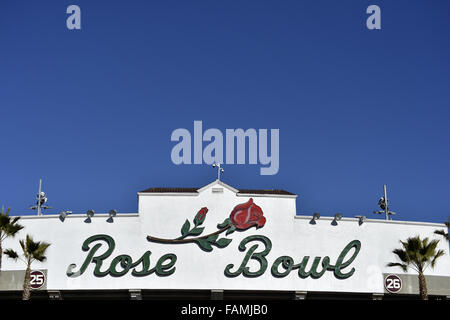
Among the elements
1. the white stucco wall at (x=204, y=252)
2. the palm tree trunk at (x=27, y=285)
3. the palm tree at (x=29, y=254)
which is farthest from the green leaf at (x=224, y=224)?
the palm tree trunk at (x=27, y=285)

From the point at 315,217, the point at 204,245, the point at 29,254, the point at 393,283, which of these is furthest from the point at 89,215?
the point at 393,283

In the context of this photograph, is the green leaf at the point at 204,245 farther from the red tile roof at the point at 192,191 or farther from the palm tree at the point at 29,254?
the palm tree at the point at 29,254

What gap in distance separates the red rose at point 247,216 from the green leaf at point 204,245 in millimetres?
2451

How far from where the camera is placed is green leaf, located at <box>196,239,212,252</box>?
44594 mm

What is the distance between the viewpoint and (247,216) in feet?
148

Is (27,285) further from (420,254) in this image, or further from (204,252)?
(420,254)

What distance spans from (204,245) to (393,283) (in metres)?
14.3

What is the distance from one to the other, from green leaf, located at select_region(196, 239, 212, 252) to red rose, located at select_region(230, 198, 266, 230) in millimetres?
2451

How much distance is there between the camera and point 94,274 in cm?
4416

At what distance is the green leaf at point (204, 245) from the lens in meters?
44.6

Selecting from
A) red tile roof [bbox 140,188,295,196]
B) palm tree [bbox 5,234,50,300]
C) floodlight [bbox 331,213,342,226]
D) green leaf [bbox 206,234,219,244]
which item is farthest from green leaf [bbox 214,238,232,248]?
palm tree [bbox 5,234,50,300]

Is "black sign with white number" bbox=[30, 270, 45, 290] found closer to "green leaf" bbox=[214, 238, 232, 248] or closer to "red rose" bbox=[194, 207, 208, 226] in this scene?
"red rose" bbox=[194, 207, 208, 226]
